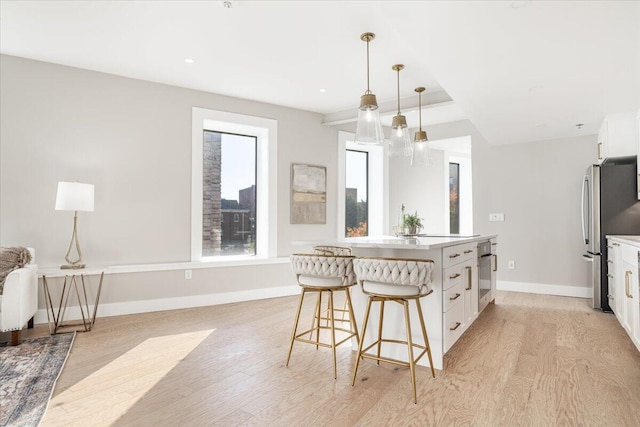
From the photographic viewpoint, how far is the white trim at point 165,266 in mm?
3473

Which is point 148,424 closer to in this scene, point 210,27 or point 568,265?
point 210,27

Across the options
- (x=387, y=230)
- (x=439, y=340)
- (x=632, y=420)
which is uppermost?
(x=387, y=230)

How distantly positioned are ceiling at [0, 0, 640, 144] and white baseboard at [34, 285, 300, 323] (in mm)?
2521

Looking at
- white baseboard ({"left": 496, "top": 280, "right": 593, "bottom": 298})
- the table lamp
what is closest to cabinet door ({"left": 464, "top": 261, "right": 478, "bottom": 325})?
white baseboard ({"left": 496, "top": 280, "right": 593, "bottom": 298})

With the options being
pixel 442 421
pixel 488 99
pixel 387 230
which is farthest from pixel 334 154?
pixel 442 421

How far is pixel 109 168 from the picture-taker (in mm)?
4062

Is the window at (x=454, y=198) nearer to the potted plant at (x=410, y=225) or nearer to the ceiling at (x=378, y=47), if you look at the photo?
the ceiling at (x=378, y=47)

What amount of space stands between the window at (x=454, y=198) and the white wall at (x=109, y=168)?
396 cm

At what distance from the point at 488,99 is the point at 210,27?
8.57ft

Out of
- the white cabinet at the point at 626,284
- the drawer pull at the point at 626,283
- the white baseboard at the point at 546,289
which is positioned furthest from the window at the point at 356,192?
the drawer pull at the point at 626,283

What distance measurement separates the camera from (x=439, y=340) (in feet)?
8.20

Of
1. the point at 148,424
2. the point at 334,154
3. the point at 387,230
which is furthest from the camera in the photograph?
the point at 387,230

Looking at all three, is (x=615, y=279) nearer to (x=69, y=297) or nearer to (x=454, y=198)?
(x=454, y=198)

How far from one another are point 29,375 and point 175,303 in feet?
6.38
